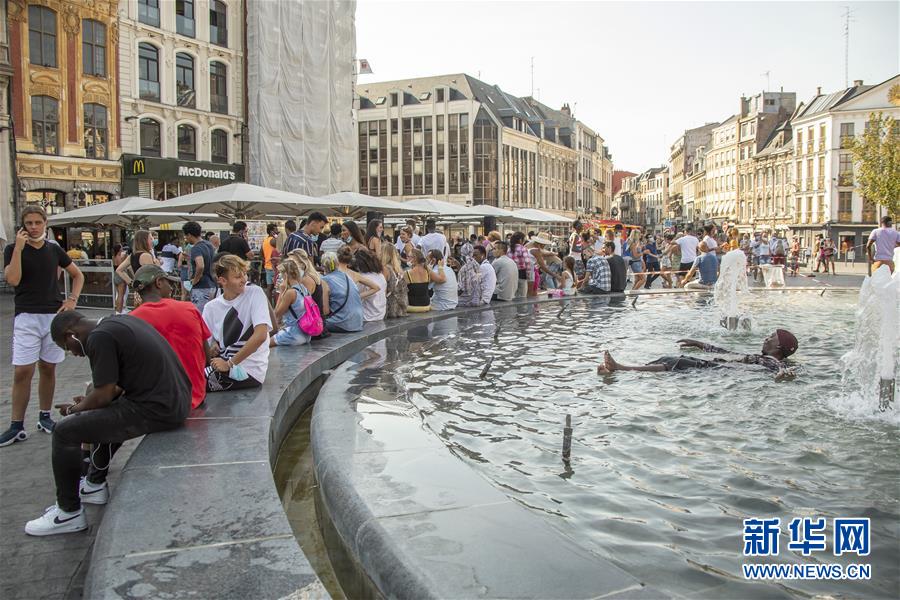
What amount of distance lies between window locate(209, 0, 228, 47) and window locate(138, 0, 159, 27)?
302 cm

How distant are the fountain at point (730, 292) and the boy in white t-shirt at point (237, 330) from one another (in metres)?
8.04

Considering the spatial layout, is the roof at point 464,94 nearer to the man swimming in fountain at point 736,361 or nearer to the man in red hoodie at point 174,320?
the man swimming in fountain at point 736,361

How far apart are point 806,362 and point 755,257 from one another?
25.6 metres

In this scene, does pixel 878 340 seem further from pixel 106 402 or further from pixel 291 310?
pixel 106 402

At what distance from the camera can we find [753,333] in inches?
433

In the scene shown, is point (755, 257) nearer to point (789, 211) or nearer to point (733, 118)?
point (789, 211)

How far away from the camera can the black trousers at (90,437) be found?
3955 millimetres

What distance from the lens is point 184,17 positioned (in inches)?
1286

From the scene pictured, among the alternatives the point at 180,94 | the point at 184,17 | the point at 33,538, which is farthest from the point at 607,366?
the point at 184,17

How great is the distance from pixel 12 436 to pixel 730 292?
11.5 metres

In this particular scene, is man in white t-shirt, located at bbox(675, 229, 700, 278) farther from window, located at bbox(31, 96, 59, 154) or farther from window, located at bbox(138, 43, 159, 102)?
window, located at bbox(138, 43, 159, 102)

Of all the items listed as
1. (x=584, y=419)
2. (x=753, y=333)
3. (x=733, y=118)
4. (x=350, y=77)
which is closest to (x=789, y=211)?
(x=733, y=118)

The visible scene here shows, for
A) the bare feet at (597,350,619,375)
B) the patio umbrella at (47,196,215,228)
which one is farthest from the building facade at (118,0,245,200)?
the bare feet at (597,350,619,375)

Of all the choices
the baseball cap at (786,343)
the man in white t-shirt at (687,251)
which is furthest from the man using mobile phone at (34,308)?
the man in white t-shirt at (687,251)
